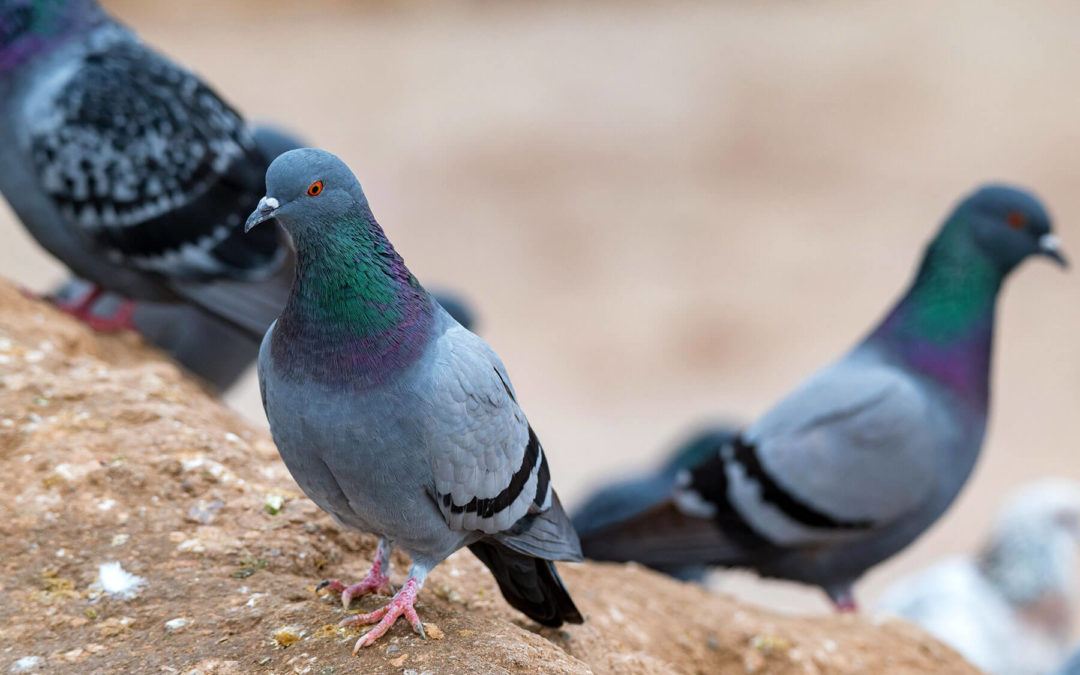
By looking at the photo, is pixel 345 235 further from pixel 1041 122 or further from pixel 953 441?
pixel 1041 122

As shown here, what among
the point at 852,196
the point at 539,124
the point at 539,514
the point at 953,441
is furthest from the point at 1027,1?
the point at 539,514

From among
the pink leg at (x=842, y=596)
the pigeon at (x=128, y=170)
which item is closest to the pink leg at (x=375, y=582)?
the pigeon at (x=128, y=170)

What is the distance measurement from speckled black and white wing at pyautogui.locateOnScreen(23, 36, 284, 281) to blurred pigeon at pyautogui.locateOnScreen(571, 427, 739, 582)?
2019 mm

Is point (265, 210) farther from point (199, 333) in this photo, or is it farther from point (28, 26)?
point (199, 333)

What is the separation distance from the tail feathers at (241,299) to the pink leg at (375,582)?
206cm

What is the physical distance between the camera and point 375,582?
3.06 meters

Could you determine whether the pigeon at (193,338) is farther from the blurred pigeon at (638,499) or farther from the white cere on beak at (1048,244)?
the white cere on beak at (1048,244)

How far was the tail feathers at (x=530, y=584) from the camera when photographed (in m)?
3.19

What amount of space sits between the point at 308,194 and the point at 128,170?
2588 millimetres

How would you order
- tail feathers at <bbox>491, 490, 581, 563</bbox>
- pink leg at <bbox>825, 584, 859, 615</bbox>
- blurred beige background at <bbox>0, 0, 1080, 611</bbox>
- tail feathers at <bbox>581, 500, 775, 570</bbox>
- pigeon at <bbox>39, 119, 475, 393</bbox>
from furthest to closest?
1. blurred beige background at <bbox>0, 0, 1080, 611</bbox>
2. pigeon at <bbox>39, 119, 475, 393</bbox>
3. pink leg at <bbox>825, 584, 859, 615</bbox>
4. tail feathers at <bbox>581, 500, 775, 570</bbox>
5. tail feathers at <bbox>491, 490, 581, 563</bbox>

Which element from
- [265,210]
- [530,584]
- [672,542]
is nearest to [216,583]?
[530,584]

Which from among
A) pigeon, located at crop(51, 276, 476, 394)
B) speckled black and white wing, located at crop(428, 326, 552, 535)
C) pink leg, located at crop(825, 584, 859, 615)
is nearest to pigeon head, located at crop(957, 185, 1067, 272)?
pink leg, located at crop(825, 584, 859, 615)

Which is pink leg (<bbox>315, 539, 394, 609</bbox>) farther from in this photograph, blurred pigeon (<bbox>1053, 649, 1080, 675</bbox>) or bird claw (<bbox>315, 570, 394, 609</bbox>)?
blurred pigeon (<bbox>1053, 649, 1080, 675</bbox>)

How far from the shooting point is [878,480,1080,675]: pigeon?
6.41m
